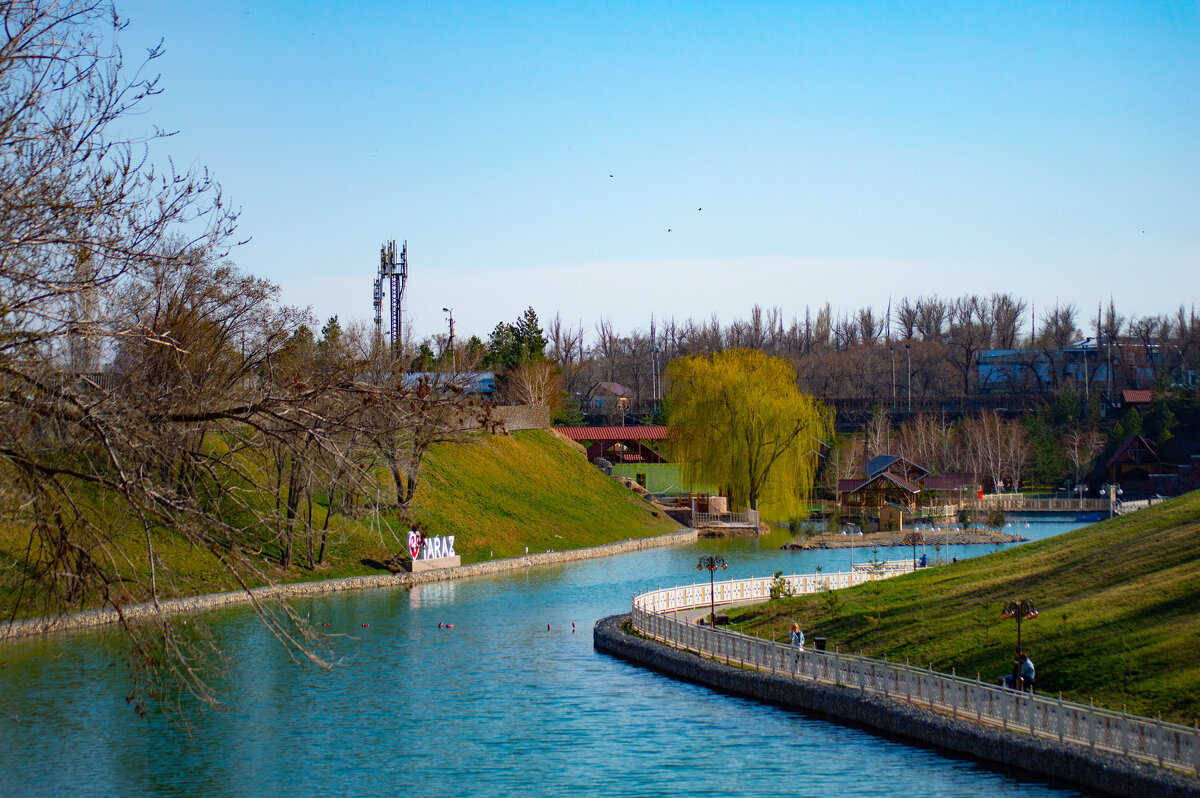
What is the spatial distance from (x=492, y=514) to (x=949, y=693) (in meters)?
41.5

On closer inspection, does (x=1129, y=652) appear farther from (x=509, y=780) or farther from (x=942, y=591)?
(x=509, y=780)

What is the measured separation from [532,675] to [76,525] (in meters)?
19.8

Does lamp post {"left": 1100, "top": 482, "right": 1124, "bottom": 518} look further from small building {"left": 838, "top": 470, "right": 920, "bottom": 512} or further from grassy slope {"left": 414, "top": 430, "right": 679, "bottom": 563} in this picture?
grassy slope {"left": 414, "top": 430, "right": 679, "bottom": 563}

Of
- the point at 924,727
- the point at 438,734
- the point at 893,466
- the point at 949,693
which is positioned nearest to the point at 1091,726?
the point at 924,727

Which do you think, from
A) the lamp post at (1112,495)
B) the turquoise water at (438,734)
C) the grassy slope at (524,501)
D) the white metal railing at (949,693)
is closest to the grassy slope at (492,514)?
the grassy slope at (524,501)

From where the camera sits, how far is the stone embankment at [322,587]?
3434 cm

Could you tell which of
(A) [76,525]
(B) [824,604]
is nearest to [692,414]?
(B) [824,604]

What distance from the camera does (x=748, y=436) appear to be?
76.7 meters

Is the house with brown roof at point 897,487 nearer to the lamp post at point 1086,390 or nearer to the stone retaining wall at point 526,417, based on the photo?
the stone retaining wall at point 526,417

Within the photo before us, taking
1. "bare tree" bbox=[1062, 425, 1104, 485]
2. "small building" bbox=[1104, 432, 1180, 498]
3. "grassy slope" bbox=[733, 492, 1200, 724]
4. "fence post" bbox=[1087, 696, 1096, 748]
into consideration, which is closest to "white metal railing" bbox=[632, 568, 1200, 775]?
"fence post" bbox=[1087, 696, 1096, 748]

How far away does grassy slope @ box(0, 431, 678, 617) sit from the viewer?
4222 cm

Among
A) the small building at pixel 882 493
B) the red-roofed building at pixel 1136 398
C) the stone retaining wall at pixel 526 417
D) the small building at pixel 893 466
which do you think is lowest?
the small building at pixel 882 493

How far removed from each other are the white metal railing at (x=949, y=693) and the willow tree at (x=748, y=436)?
38853 mm

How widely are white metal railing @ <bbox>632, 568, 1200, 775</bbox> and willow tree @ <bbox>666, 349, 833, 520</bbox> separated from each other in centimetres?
3885
